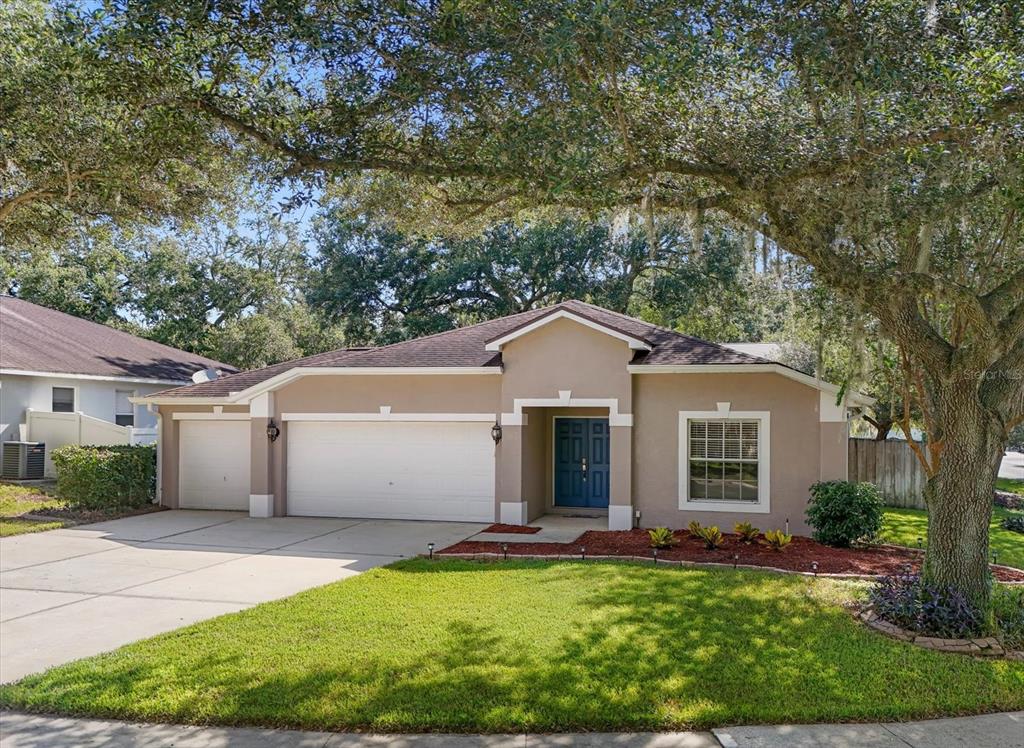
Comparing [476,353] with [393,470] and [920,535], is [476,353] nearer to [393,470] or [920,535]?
[393,470]

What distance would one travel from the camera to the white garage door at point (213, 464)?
1706 cm

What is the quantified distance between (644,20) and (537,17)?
2.99 feet

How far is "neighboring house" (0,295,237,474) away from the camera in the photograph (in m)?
20.2

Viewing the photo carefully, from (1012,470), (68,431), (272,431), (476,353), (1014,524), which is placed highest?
(476,353)

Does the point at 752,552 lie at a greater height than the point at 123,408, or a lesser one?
lesser

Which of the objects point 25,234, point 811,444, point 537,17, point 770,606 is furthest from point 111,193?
point 811,444

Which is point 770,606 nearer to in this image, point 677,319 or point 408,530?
point 408,530

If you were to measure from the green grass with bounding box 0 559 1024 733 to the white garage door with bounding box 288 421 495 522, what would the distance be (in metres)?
6.67

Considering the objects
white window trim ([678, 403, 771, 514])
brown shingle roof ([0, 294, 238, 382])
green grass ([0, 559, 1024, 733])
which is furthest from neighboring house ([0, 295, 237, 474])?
green grass ([0, 559, 1024, 733])

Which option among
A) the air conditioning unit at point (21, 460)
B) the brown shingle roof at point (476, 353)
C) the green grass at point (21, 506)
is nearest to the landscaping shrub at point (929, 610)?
the brown shingle roof at point (476, 353)

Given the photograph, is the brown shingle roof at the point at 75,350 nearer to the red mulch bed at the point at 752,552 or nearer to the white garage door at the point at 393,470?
the white garage door at the point at 393,470

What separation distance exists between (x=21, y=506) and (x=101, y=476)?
2.06 meters

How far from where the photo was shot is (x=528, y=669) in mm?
6234

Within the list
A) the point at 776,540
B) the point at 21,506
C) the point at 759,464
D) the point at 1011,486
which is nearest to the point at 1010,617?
the point at 776,540
